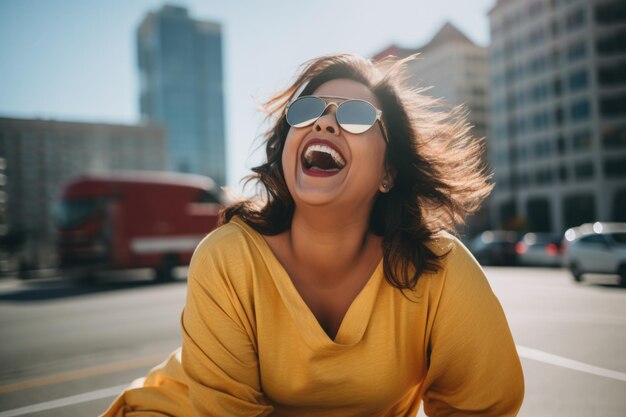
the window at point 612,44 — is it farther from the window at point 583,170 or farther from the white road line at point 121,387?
the white road line at point 121,387

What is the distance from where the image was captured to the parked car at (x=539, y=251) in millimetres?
21109

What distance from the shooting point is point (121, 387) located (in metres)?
4.18

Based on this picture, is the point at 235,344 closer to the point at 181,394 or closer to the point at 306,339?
the point at 306,339

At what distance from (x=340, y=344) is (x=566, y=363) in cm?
341

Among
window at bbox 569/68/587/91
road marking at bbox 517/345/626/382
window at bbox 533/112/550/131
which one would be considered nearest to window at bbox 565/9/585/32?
window at bbox 569/68/587/91

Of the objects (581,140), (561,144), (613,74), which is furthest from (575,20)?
(561,144)

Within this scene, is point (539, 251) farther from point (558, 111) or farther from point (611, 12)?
point (611, 12)

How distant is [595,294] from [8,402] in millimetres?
9484

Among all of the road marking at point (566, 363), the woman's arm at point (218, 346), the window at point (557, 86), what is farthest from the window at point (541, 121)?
the woman's arm at point (218, 346)

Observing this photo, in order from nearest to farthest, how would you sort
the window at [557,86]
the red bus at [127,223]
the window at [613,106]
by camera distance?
the red bus at [127,223] → the window at [613,106] → the window at [557,86]

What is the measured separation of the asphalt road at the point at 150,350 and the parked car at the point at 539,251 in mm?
11333

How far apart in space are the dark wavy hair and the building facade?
94576 mm

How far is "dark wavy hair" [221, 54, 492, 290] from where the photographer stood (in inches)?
90.5

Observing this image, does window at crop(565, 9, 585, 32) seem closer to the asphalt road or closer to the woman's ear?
the asphalt road
